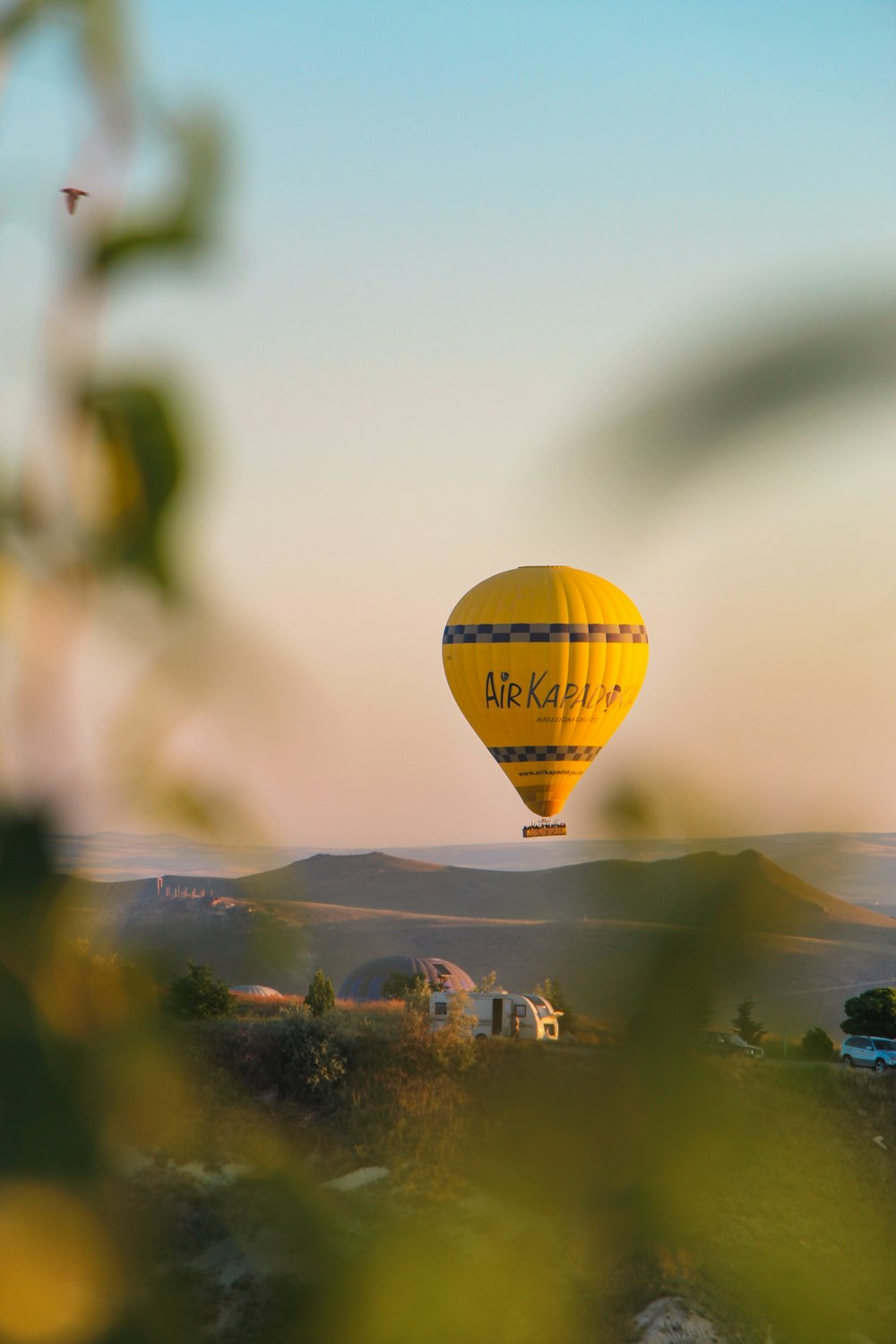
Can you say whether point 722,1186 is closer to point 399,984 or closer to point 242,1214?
point 242,1214

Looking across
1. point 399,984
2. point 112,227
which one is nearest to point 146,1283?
point 112,227

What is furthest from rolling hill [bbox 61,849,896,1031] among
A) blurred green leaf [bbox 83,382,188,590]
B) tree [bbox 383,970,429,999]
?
tree [bbox 383,970,429,999]

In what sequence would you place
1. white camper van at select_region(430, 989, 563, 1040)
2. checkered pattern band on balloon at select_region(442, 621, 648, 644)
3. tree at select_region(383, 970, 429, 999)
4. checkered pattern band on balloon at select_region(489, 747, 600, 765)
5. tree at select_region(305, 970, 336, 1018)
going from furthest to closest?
tree at select_region(383, 970, 429, 999) → white camper van at select_region(430, 989, 563, 1040) → tree at select_region(305, 970, 336, 1018) → checkered pattern band on balloon at select_region(442, 621, 648, 644) → checkered pattern band on balloon at select_region(489, 747, 600, 765)

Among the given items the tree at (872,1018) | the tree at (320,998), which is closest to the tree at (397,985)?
the tree at (320,998)

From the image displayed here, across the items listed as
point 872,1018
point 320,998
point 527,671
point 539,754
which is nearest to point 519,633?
point 527,671

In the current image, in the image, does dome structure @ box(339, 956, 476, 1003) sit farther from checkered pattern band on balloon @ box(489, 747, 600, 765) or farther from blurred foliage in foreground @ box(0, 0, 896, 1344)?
blurred foliage in foreground @ box(0, 0, 896, 1344)

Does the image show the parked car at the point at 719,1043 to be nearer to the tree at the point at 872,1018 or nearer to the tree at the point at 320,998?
the tree at the point at 320,998
